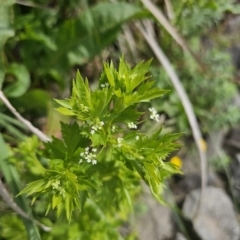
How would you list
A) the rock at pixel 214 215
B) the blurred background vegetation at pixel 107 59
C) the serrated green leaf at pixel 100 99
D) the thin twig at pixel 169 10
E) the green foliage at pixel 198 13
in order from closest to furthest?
1. the serrated green leaf at pixel 100 99
2. the blurred background vegetation at pixel 107 59
3. the green foliage at pixel 198 13
4. the thin twig at pixel 169 10
5. the rock at pixel 214 215

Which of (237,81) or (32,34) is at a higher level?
(32,34)

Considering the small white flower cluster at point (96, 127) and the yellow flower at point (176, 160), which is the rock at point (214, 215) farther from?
the small white flower cluster at point (96, 127)

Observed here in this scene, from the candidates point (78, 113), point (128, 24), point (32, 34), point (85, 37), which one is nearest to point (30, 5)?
point (32, 34)

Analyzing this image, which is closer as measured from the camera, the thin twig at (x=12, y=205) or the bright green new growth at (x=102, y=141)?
the bright green new growth at (x=102, y=141)

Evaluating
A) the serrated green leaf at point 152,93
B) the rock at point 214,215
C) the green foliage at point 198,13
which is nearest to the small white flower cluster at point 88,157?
the serrated green leaf at point 152,93

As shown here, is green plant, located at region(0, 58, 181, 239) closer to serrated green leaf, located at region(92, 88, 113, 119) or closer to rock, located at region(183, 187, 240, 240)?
serrated green leaf, located at region(92, 88, 113, 119)

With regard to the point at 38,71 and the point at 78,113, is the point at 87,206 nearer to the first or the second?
the point at 78,113

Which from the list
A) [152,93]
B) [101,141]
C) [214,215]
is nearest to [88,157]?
[101,141]

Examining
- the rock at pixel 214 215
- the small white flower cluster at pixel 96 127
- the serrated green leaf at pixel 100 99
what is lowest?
the rock at pixel 214 215
